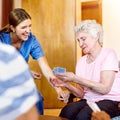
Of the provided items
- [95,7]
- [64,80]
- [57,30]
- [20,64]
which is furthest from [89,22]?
[95,7]

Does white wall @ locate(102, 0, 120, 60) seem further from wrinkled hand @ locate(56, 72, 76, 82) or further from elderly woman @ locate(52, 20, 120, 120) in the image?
wrinkled hand @ locate(56, 72, 76, 82)

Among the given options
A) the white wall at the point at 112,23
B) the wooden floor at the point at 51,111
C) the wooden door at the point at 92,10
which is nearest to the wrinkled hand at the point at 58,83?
the wooden floor at the point at 51,111

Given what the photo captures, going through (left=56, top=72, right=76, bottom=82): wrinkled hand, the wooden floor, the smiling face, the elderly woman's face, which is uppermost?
the smiling face

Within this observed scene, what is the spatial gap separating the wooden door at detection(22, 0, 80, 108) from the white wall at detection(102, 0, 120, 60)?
796 mm

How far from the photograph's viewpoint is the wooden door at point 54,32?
3.62 metres

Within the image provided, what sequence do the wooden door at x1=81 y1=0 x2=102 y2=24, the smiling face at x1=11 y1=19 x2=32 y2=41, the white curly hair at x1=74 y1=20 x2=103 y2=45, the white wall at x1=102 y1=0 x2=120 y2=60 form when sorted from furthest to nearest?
the wooden door at x1=81 y1=0 x2=102 y2=24 → the white wall at x1=102 y1=0 x2=120 y2=60 → the smiling face at x1=11 y1=19 x2=32 y2=41 → the white curly hair at x1=74 y1=20 x2=103 y2=45

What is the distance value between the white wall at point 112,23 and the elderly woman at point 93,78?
217 cm

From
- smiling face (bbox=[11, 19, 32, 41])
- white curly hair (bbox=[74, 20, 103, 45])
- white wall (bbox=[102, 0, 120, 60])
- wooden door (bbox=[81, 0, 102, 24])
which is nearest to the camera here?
white curly hair (bbox=[74, 20, 103, 45])

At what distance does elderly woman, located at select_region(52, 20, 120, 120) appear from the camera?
5.87 feet

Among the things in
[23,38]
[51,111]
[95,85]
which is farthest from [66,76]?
[51,111]

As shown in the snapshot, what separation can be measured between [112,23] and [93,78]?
2445 mm

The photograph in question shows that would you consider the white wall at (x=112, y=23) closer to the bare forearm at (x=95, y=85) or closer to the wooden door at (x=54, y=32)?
the wooden door at (x=54, y=32)

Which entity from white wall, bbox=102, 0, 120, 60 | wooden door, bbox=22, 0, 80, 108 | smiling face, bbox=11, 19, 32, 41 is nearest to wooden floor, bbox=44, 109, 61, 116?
wooden door, bbox=22, 0, 80, 108

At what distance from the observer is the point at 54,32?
3713 mm
